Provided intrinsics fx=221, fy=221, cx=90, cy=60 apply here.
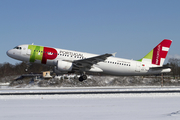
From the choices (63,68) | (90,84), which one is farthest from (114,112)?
(90,84)

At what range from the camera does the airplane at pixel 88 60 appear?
2911 cm

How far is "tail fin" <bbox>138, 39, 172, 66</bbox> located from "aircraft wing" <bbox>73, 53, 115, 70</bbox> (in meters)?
7.50

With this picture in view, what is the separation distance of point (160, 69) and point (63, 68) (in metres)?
14.3

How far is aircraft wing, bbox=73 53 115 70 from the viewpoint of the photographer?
96.3 feet

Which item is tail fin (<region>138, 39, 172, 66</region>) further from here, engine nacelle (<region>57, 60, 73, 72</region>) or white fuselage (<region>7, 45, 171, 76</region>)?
engine nacelle (<region>57, 60, 73, 72</region>)

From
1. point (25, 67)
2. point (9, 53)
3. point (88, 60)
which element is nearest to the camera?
point (88, 60)

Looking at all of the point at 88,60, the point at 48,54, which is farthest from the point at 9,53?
the point at 88,60

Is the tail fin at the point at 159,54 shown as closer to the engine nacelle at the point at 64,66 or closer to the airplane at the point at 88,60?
the airplane at the point at 88,60

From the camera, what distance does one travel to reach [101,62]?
3106cm

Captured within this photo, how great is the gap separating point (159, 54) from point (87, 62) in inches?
465

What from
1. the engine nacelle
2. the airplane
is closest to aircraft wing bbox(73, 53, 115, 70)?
the airplane

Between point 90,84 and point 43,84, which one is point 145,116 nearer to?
point 90,84

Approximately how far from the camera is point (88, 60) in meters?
29.7

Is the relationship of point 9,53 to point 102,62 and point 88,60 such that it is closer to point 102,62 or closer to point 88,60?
point 88,60
